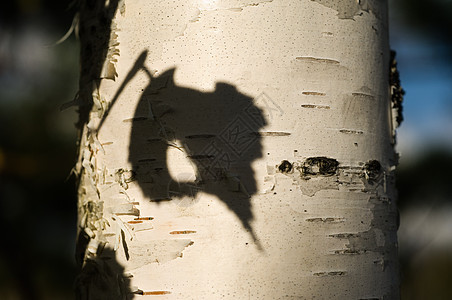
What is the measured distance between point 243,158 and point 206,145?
0.23 feet

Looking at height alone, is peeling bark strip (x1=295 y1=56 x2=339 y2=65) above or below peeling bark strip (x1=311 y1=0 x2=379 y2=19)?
below

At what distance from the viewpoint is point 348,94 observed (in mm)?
A: 965

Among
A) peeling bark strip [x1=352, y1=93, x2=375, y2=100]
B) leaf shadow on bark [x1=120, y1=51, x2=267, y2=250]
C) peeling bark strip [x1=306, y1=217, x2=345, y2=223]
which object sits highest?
peeling bark strip [x1=352, y1=93, x2=375, y2=100]

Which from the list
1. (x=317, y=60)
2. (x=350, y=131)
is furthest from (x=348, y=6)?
(x=350, y=131)

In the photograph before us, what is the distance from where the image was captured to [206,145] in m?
0.91

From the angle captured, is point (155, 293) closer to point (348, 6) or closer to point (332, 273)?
point (332, 273)

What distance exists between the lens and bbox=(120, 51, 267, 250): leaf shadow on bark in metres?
0.89

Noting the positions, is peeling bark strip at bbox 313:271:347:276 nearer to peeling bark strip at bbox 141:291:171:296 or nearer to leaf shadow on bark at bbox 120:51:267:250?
leaf shadow on bark at bbox 120:51:267:250

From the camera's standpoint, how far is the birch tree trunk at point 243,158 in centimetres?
89

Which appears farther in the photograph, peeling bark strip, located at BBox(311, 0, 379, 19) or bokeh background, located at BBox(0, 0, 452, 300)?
bokeh background, located at BBox(0, 0, 452, 300)

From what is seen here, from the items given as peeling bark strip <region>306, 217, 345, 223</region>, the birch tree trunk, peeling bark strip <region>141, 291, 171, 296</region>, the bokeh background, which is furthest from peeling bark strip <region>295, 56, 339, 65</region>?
the bokeh background

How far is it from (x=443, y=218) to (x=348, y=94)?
266 centimetres

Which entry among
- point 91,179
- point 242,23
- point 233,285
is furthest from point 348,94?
point 91,179

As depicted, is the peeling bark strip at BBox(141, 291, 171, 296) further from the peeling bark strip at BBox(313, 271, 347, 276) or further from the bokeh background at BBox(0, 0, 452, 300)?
the bokeh background at BBox(0, 0, 452, 300)
